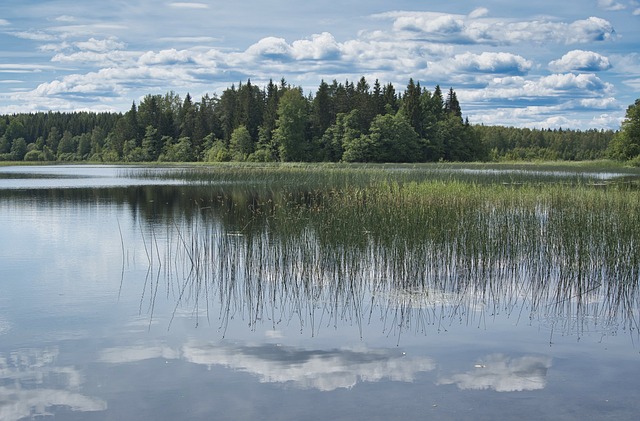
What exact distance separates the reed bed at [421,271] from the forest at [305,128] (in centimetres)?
5292

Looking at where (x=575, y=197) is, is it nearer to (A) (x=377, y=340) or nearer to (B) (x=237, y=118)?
(A) (x=377, y=340)

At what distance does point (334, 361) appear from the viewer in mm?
6809

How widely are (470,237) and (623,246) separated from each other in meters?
2.48

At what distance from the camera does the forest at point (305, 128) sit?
3004 inches

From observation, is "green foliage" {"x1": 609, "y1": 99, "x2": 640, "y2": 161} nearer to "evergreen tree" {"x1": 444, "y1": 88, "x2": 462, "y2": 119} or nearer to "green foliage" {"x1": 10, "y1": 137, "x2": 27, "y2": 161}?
"evergreen tree" {"x1": 444, "y1": 88, "x2": 462, "y2": 119}

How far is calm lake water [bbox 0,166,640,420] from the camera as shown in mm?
5752

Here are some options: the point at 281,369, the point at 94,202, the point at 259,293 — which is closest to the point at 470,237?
the point at 259,293

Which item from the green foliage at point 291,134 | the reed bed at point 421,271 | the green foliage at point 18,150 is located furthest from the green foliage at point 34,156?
the reed bed at point 421,271

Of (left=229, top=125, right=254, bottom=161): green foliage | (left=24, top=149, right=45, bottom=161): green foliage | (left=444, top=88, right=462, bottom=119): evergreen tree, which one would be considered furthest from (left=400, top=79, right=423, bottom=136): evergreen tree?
(left=24, top=149, right=45, bottom=161): green foliage

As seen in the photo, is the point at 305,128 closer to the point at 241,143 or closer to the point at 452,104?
the point at 241,143

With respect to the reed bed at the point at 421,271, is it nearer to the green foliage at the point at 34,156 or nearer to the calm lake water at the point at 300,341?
the calm lake water at the point at 300,341

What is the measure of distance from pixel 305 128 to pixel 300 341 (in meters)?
76.2

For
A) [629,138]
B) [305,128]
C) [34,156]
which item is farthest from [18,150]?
[629,138]

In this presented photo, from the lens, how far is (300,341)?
7496mm
